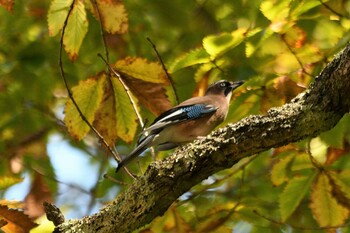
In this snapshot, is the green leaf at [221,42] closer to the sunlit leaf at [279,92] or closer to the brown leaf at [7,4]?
the sunlit leaf at [279,92]

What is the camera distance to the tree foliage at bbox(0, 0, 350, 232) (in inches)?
192

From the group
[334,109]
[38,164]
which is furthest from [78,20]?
[38,164]

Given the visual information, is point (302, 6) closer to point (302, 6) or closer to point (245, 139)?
point (302, 6)

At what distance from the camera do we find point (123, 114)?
5.04m

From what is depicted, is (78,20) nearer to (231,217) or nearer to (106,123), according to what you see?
(106,123)

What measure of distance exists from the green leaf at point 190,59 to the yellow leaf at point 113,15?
0.46 m

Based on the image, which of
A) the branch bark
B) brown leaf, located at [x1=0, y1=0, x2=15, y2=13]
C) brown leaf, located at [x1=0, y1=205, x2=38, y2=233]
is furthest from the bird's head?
the branch bark

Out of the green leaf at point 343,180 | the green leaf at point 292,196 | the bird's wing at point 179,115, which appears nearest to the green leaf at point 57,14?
the bird's wing at point 179,115

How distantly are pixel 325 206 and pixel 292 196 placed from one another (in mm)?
280

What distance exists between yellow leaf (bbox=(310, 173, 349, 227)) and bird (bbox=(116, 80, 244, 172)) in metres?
0.89

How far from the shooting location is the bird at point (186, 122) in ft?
17.4

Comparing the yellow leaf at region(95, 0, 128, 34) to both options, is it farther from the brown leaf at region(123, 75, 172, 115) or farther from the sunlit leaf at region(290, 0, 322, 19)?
the sunlit leaf at region(290, 0, 322, 19)

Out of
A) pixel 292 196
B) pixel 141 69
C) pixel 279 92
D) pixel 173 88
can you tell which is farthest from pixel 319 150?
pixel 141 69

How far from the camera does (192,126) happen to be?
563 cm
